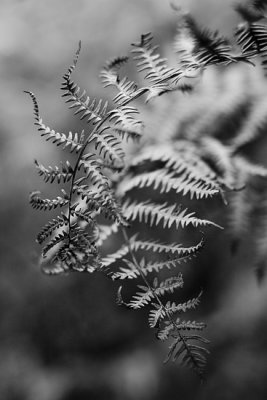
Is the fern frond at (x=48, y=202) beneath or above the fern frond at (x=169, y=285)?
above

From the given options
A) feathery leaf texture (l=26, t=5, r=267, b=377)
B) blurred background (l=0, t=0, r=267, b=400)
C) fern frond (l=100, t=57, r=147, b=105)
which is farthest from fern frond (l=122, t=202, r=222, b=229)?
blurred background (l=0, t=0, r=267, b=400)

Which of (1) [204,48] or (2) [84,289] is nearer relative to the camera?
(1) [204,48]

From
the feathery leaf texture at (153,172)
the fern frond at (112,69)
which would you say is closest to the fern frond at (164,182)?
the feathery leaf texture at (153,172)

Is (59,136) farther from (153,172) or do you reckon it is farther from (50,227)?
(153,172)

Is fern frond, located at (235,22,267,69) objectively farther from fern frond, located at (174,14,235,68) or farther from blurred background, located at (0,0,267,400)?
blurred background, located at (0,0,267,400)

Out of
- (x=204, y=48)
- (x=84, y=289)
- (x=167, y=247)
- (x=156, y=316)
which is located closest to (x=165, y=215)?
(x=167, y=247)

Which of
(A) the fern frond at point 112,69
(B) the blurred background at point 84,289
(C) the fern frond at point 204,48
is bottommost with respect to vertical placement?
(B) the blurred background at point 84,289

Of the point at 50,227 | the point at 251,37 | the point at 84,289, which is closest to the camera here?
the point at 251,37

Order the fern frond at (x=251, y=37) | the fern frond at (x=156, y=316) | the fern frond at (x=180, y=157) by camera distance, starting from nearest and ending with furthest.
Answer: the fern frond at (x=251, y=37) → the fern frond at (x=156, y=316) → the fern frond at (x=180, y=157)

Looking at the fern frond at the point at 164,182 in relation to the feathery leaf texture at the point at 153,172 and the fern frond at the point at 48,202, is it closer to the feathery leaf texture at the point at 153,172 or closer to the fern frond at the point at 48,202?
the feathery leaf texture at the point at 153,172

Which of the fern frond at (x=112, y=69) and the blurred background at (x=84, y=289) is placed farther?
the blurred background at (x=84, y=289)
